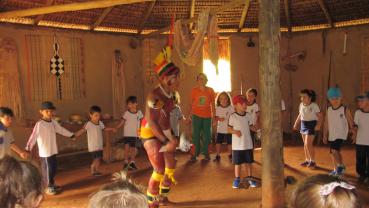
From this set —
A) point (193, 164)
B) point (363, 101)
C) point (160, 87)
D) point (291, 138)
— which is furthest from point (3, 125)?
point (291, 138)

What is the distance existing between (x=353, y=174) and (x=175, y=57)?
5.44m

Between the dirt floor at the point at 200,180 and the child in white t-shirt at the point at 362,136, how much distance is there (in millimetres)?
234

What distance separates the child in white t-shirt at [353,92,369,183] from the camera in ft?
18.1

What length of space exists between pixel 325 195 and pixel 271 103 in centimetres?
275

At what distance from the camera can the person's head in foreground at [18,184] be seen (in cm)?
158

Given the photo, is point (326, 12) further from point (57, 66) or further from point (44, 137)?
point (44, 137)

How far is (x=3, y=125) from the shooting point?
4.95 m

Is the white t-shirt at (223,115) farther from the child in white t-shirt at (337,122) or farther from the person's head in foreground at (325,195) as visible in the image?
the person's head in foreground at (325,195)

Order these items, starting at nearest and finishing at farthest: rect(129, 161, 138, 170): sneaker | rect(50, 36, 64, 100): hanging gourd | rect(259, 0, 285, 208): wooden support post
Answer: rect(259, 0, 285, 208): wooden support post → rect(129, 161, 138, 170): sneaker → rect(50, 36, 64, 100): hanging gourd

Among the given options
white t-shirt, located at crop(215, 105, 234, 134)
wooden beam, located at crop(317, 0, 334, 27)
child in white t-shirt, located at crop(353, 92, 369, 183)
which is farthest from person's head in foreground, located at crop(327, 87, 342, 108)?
wooden beam, located at crop(317, 0, 334, 27)

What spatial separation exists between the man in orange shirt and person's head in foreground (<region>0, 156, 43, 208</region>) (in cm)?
586

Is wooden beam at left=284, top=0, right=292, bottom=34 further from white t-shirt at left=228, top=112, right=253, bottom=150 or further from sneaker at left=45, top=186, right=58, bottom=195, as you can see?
sneaker at left=45, top=186, right=58, bottom=195

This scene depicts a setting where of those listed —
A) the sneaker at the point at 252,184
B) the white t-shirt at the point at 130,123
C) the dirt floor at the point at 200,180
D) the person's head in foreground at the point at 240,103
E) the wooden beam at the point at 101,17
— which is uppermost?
the wooden beam at the point at 101,17

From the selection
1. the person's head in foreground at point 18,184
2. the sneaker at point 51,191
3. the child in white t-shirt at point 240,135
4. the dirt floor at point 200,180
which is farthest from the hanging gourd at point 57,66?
the person's head in foreground at point 18,184
